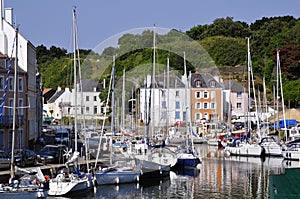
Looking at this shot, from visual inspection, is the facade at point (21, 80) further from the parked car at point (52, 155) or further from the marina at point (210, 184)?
the marina at point (210, 184)

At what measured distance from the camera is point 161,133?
2721 inches

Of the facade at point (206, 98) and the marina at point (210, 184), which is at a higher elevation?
the facade at point (206, 98)

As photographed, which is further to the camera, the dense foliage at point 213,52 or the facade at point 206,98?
the facade at point 206,98

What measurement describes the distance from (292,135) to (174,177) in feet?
98.4

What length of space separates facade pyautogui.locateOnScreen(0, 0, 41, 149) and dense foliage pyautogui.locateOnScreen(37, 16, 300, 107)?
59.7 ft

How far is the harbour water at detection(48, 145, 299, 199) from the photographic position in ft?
114

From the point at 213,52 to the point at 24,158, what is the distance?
323 ft

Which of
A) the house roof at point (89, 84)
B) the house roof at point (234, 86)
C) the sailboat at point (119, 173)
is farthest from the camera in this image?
the house roof at point (234, 86)

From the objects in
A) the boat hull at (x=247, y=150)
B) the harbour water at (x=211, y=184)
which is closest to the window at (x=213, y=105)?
the boat hull at (x=247, y=150)

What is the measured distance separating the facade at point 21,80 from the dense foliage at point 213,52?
18209 millimetres

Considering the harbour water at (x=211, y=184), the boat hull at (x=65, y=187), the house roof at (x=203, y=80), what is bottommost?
the harbour water at (x=211, y=184)

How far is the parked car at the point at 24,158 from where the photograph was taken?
1566 inches

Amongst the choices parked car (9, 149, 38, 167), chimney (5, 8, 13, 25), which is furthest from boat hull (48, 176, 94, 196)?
chimney (5, 8, 13, 25)

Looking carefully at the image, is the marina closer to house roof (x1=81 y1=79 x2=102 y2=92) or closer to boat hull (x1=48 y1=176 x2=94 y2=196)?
boat hull (x1=48 y1=176 x2=94 y2=196)
